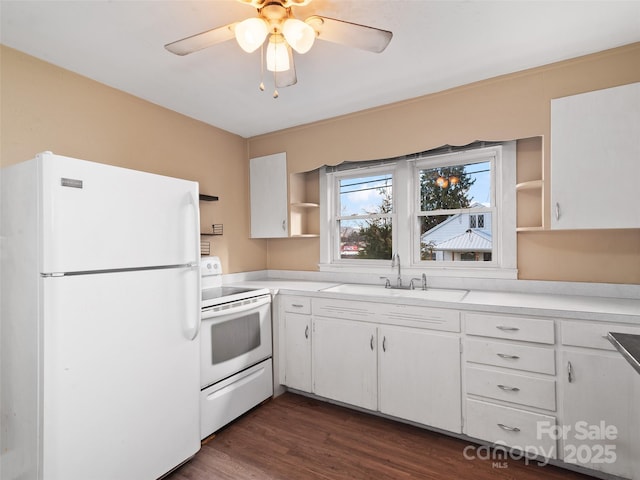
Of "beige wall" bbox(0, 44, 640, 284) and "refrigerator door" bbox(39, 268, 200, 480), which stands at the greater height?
"beige wall" bbox(0, 44, 640, 284)

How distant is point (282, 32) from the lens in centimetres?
151

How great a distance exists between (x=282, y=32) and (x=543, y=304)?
2.07 meters

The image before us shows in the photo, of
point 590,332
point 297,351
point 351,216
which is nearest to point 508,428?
point 590,332

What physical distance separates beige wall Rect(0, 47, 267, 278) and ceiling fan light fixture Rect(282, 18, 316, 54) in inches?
52.1

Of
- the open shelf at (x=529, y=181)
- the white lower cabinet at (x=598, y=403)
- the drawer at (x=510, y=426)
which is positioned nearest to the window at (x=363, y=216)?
the open shelf at (x=529, y=181)

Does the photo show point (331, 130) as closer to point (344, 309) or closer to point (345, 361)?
point (344, 309)

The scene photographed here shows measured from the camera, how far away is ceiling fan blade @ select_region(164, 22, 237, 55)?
1.47 m

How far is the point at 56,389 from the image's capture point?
4.62 feet

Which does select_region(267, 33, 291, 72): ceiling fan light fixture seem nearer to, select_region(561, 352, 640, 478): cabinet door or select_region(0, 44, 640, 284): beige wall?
select_region(0, 44, 640, 284): beige wall

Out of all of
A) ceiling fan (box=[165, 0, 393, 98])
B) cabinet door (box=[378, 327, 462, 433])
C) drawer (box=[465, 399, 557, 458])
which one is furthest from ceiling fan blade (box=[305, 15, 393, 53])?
drawer (box=[465, 399, 557, 458])

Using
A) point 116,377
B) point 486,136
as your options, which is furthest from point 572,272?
point 116,377

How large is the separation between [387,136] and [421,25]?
1.08m

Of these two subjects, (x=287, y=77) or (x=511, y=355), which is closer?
(x=287, y=77)

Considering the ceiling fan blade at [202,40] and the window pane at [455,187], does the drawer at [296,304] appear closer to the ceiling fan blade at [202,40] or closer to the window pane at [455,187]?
the window pane at [455,187]
